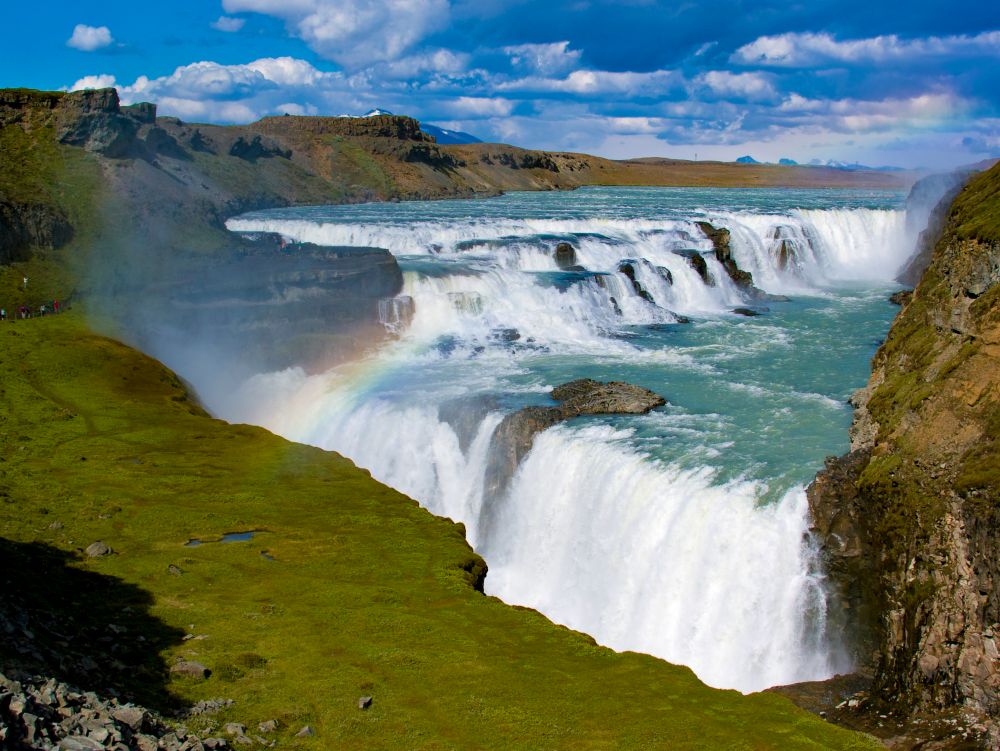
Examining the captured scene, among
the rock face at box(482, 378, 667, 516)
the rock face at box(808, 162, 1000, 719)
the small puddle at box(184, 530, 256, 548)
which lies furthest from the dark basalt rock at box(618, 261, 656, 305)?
the small puddle at box(184, 530, 256, 548)

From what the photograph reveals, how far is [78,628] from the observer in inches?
569

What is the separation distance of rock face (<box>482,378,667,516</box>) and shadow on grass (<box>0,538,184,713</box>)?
1417 centimetres

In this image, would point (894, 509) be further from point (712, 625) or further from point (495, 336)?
point (495, 336)

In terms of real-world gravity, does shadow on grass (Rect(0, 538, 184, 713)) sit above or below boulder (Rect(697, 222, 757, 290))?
below

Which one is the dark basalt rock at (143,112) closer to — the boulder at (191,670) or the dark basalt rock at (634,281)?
the dark basalt rock at (634,281)

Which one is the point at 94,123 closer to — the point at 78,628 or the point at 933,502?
the point at 78,628


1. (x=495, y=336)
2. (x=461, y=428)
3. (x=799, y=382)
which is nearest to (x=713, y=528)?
(x=461, y=428)

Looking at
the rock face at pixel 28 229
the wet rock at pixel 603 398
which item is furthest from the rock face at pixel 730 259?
the rock face at pixel 28 229

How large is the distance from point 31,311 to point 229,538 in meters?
29.6

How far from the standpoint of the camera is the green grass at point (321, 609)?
1320cm

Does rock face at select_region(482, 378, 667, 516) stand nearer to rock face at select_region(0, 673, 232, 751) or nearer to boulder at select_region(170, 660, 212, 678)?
boulder at select_region(170, 660, 212, 678)

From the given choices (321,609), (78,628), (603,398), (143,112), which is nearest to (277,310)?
(603,398)

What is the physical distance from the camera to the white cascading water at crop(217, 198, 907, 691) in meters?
21.0

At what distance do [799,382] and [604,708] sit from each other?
76.3 ft
